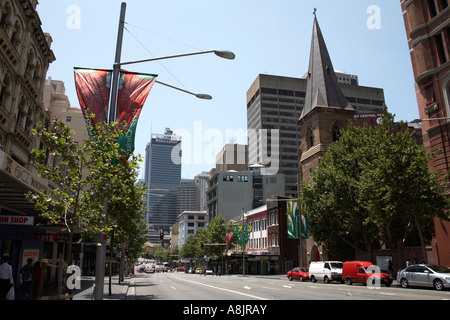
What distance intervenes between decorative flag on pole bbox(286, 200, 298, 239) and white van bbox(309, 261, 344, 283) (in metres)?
6.07

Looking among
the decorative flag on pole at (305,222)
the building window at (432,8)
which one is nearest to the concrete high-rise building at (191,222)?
the decorative flag on pole at (305,222)

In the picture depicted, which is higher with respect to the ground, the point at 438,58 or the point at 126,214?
the point at 438,58

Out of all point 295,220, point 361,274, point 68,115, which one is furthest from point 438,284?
point 68,115

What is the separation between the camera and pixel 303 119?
2376 inches

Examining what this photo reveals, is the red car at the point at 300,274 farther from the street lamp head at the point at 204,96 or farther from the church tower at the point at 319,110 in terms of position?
the street lamp head at the point at 204,96

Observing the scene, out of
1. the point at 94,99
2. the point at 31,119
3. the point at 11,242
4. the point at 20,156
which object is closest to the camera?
the point at 94,99

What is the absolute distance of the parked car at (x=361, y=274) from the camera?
78.9 ft

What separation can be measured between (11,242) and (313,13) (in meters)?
60.8

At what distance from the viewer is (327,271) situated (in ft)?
101

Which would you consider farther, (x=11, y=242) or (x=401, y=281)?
(x=401, y=281)

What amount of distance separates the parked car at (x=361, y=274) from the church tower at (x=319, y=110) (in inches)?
1115

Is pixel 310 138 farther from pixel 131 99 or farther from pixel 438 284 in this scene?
pixel 131 99
